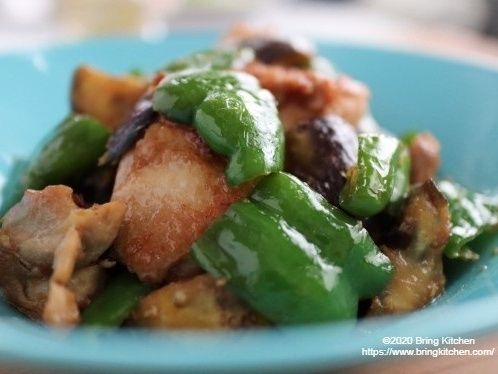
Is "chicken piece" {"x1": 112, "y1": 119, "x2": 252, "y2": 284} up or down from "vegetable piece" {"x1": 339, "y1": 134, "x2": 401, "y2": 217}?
down

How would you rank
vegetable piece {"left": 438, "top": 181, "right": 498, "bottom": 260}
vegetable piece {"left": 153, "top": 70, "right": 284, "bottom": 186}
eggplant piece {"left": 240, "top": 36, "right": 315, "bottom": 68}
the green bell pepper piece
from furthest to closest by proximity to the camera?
1. eggplant piece {"left": 240, "top": 36, "right": 315, "bottom": 68}
2. the green bell pepper piece
3. vegetable piece {"left": 438, "top": 181, "right": 498, "bottom": 260}
4. vegetable piece {"left": 153, "top": 70, "right": 284, "bottom": 186}

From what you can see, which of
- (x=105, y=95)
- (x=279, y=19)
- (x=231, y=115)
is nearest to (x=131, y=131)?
(x=231, y=115)

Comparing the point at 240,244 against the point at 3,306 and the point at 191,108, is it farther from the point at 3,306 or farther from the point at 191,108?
the point at 3,306

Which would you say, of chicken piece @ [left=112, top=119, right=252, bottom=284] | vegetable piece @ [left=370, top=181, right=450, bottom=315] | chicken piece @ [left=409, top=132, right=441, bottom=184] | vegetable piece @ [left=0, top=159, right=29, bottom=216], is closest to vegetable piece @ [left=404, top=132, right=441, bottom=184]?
chicken piece @ [left=409, top=132, right=441, bottom=184]

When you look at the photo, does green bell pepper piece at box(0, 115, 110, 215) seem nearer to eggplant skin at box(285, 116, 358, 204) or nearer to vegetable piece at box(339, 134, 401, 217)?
eggplant skin at box(285, 116, 358, 204)

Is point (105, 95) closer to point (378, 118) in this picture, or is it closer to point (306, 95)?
point (306, 95)

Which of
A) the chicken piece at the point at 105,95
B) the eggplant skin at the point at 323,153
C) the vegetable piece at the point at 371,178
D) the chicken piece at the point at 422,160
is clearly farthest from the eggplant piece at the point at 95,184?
the chicken piece at the point at 422,160

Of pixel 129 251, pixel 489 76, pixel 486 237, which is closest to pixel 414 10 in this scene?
pixel 489 76
